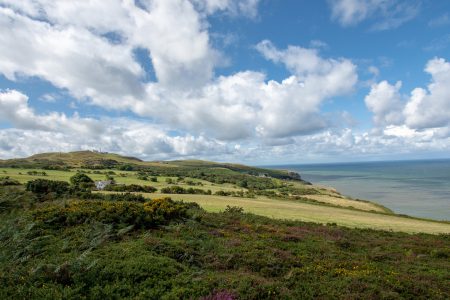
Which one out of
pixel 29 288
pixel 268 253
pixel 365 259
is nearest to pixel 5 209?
pixel 29 288

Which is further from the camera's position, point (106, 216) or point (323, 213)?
point (323, 213)

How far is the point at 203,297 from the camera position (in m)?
Answer: 9.24

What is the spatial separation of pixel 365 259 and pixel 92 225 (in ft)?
51.1

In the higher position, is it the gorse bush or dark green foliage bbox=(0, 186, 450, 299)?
the gorse bush

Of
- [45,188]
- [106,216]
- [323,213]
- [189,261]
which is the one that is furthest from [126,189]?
[189,261]

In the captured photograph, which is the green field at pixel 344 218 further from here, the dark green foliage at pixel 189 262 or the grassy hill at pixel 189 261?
the dark green foliage at pixel 189 262

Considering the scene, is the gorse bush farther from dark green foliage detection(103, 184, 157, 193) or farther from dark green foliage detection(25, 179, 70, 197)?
dark green foliage detection(103, 184, 157, 193)

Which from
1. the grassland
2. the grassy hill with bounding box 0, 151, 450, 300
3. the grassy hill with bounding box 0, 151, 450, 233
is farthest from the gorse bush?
the grassy hill with bounding box 0, 151, 450, 233

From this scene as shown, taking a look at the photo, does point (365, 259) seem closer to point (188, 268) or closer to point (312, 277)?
point (312, 277)

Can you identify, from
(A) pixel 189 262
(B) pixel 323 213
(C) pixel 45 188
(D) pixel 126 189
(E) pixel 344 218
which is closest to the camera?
(A) pixel 189 262

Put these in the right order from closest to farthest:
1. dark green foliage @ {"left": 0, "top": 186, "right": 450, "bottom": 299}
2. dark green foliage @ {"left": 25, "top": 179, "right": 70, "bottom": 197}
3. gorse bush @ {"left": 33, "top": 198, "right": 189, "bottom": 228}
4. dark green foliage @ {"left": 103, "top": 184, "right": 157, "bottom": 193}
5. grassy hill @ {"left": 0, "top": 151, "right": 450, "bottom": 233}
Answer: dark green foliage @ {"left": 0, "top": 186, "right": 450, "bottom": 299} → gorse bush @ {"left": 33, "top": 198, "right": 189, "bottom": 228} → dark green foliage @ {"left": 25, "top": 179, "right": 70, "bottom": 197} → grassy hill @ {"left": 0, "top": 151, "right": 450, "bottom": 233} → dark green foliage @ {"left": 103, "top": 184, "right": 157, "bottom": 193}

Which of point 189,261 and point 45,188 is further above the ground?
point 45,188

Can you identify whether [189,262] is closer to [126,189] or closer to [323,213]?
[323,213]

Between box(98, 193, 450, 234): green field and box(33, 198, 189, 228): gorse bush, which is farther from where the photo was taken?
box(98, 193, 450, 234): green field
